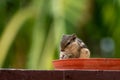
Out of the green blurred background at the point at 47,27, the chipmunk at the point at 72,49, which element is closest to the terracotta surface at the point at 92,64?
the chipmunk at the point at 72,49

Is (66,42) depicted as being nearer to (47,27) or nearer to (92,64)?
(92,64)

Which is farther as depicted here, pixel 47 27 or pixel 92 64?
pixel 47 27

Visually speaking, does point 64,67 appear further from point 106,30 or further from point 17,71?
point 106,30

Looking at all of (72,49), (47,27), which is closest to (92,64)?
(72,49)

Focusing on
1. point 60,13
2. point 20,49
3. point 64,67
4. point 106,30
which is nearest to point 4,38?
point 20,49

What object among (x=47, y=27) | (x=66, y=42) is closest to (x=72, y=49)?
(x=66, y=42)

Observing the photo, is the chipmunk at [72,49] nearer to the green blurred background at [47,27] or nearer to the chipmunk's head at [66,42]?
the chipmunk's head at [66,42]

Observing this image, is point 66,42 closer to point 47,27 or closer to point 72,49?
point 72,49
